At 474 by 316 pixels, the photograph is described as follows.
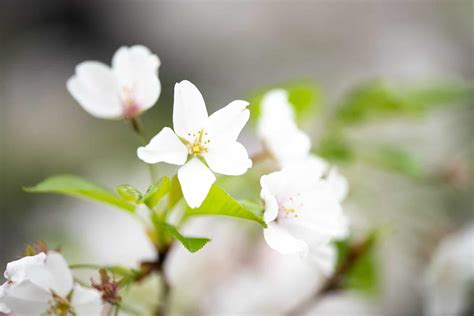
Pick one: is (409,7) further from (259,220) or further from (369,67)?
(259,220)

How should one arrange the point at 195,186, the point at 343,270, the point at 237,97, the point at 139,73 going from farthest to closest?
the point at 237,97
the point at 343,270
the point at 139,73
the point at 195,186

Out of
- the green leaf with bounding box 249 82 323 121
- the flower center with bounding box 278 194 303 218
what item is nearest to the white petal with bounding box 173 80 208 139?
the flower center with bounding box 278 194 303 218

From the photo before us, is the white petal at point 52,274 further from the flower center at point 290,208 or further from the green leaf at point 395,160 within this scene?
the green leaf at point 395,160

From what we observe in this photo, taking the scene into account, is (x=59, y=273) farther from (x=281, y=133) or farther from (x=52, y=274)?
(x=281, y=133)

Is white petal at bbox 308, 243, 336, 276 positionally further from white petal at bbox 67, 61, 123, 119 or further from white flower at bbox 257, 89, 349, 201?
white petal at bbox 67, 61, 123, 119

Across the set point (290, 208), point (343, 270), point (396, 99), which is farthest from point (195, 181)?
point (396, 99)
